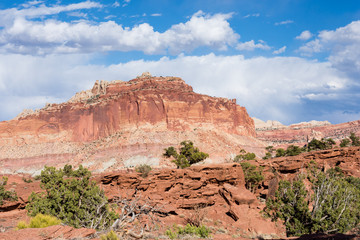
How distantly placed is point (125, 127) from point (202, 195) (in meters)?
71.9

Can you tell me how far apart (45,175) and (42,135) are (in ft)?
329

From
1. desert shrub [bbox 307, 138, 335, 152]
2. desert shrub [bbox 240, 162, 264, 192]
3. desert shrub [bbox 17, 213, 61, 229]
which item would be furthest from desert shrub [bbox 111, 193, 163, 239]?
desert shrub [bbox 307, 138, 335, 152]

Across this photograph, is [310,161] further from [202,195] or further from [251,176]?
[202,195]

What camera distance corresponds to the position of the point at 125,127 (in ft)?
326

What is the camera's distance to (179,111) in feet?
328

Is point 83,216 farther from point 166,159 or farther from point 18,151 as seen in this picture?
point 18,151

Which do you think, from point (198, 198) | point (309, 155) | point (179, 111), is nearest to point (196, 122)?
point (179, 111)

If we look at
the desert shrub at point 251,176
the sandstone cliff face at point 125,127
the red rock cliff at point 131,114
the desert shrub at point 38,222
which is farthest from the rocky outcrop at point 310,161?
the red rock cliff at point 131,114

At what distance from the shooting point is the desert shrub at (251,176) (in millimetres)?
34812

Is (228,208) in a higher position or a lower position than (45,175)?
lower

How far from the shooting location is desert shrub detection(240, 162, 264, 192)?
34812 millimetres

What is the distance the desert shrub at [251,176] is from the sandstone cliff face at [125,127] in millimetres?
45192

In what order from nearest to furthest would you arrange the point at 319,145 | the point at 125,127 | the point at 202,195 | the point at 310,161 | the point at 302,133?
the point at 202,195 < the point at 310,161 < the point at 319,145 < the point at 125,127 < the point at 302,133

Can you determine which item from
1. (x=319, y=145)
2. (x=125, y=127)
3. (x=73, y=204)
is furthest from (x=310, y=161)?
(x=125, y=127)
